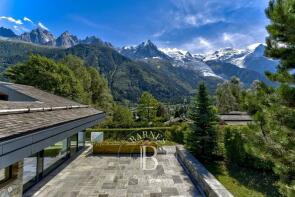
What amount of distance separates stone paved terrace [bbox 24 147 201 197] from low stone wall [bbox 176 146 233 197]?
1.22 ft

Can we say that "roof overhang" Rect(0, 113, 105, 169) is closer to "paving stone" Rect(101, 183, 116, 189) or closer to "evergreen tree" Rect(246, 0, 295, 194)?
"paving stone" Rect(101, 183, 116, 189)

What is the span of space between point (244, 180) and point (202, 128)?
4.30 meters

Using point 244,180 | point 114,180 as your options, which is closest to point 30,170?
point 114,180

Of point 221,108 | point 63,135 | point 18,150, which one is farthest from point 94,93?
point 18,150

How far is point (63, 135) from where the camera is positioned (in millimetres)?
9711

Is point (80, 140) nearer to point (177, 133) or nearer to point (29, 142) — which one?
point (177, 133)

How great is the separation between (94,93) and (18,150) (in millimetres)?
37893

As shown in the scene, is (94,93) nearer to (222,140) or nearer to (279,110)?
(222,140)

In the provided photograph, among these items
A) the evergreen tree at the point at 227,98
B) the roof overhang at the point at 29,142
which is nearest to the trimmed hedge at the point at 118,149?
the roof overhang at the point at 29,142

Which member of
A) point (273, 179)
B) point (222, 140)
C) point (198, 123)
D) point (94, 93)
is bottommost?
point (273, 179)

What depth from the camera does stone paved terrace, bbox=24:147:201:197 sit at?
9.94m

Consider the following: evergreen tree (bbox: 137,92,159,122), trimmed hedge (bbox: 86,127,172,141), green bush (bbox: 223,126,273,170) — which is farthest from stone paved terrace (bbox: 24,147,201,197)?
evergreen tree (bbox: 137,92,159,122)

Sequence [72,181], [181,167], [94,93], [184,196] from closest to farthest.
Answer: [184,196] → [72,181] → [181,167] → [94,93]

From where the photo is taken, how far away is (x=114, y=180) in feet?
38.5
